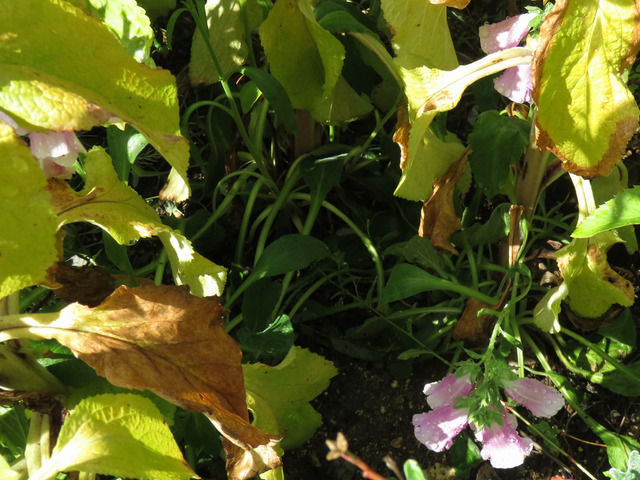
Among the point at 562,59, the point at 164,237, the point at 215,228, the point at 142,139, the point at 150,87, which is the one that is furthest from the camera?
the point at 215,228

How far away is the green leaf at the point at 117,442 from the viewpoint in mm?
674

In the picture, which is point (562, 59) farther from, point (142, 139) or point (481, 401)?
point (142, 139)

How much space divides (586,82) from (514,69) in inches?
8.7

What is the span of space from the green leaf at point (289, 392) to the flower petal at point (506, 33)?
1.63ft

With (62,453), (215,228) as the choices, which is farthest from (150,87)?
(215,228)

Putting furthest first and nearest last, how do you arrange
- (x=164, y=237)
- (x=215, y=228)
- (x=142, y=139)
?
(x=215, y=228) < (x=142, y=139) < (x=164, y=237)

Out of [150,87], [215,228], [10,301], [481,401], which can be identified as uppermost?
[150,87]

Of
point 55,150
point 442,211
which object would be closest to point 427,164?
point 442,211

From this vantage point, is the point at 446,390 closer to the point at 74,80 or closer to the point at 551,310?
the point at 551,310

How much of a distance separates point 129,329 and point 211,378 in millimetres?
92

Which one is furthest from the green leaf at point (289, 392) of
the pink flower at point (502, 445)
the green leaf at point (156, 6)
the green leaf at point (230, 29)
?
the green leaf at point (156, 6)

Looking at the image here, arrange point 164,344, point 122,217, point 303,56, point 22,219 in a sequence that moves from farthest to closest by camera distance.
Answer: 1. point 303,56
2. point 122,217
3. point 164,344
4. point 22,219

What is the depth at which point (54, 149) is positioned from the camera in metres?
0.76

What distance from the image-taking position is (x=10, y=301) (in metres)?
0.75
